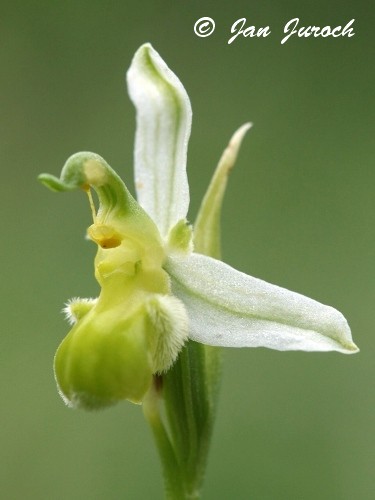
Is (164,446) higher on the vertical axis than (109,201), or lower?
lower

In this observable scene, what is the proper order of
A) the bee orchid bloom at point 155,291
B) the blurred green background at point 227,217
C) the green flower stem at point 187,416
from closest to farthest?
the bee orchid bloom at point 155,291
the green flower stem at point 187,416
the blurred green background at point 227,217

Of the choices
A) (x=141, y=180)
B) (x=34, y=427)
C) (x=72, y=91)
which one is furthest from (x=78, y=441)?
(x=72, y=91)

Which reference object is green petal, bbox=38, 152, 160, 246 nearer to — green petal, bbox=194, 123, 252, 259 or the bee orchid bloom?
the bee orchid bloom

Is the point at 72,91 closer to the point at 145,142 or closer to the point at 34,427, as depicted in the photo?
the point at 34,427

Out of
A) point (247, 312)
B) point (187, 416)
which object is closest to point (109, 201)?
point (247, 312)
